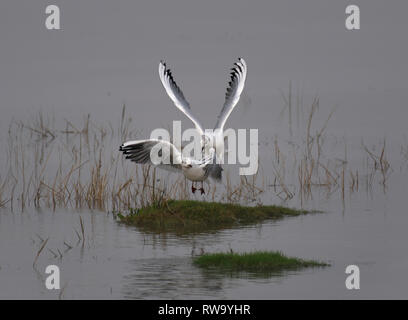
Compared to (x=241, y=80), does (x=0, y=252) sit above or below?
below

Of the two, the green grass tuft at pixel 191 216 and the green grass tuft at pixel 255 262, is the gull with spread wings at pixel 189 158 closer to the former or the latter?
the green grass tuft at pixel 191 216

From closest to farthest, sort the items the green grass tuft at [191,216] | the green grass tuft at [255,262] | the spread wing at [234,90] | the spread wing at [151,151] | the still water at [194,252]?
the still water at [194,252], the green grass tuft at [255,262], the spread wing at [151,151], the green grass tuft at [191,216], the spread wing at [234,90]

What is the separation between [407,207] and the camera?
1836cm

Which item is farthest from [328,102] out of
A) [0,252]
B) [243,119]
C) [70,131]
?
[0,252]

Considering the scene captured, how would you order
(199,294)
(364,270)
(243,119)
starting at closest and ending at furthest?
(199,294) < (364,270) < (243,119)

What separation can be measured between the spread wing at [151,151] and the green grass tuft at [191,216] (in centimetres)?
106

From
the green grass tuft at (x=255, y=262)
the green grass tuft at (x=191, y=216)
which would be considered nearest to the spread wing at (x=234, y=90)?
the green grass tuft at (x=191, y=216)

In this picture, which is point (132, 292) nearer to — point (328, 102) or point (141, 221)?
point (141, 221)

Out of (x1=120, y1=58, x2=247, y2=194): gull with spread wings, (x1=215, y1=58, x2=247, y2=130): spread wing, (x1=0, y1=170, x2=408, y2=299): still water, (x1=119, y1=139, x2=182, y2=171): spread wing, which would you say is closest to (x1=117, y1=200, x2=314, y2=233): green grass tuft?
(x1=0, y1=170, x2=408, y2=299): still water

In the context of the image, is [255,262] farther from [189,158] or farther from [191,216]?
[191,216]

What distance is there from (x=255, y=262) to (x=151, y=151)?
3.33m

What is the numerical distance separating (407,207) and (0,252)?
8298 millimetres

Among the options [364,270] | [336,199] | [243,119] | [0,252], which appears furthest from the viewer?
[243,119]

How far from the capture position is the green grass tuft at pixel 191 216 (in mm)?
16531
